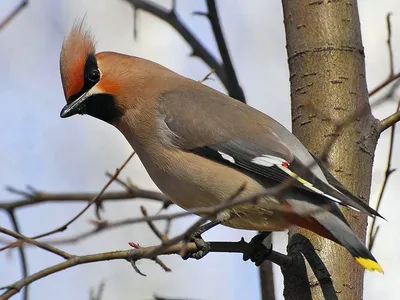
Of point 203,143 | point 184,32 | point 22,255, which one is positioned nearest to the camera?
point 22,255

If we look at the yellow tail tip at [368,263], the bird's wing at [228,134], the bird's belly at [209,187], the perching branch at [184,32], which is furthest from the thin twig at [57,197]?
the perching branch at [184,32]

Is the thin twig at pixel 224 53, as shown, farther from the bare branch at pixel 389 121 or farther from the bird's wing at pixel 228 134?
the bare branch at pixel 389 121

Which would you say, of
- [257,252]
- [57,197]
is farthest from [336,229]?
[57,197]

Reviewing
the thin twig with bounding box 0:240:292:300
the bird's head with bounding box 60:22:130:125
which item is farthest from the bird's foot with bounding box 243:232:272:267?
the bird's head with bounding box 60:22:130:125

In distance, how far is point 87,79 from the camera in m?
4.02

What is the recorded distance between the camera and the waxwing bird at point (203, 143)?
3.33 meters

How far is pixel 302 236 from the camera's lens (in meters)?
3.47

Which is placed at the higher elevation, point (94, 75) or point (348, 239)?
point (94, 75)

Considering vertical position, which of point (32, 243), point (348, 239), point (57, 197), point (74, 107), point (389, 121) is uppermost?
point (74, 107)

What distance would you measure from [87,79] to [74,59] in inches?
4.1

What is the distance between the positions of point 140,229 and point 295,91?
3259 mm

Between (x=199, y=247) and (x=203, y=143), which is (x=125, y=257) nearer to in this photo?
(x=199, y=247)

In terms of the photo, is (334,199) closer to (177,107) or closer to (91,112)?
(177,107)

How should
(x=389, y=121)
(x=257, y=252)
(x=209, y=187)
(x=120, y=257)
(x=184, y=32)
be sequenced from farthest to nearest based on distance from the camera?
(x=184, y=32), (x=209, y=187), (x=389, y=121), (x=257, y=252), (x=120, y=257)
